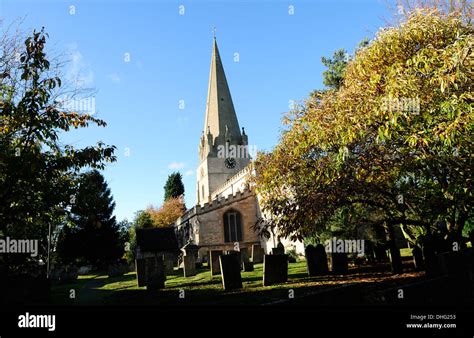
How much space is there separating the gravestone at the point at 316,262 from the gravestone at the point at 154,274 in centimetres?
511

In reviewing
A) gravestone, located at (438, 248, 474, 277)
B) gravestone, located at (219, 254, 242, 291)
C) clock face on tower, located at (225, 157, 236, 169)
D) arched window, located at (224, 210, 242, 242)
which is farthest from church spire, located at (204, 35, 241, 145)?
gravestone, located at (438, 248, 474, 277)

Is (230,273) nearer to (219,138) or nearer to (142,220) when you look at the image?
(142,220)

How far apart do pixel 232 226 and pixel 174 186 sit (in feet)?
110

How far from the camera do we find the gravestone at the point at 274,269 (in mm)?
9930

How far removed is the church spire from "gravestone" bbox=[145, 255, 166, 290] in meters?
47.0

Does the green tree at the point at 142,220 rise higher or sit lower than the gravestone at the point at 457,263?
higher

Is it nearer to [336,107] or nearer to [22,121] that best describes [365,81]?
[336,107]

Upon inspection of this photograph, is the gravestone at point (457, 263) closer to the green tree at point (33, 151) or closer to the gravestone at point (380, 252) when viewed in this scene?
the green tree at point (33, 151)

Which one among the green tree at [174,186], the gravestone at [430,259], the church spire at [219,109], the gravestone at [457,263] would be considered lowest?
the gravestone at [430,259]

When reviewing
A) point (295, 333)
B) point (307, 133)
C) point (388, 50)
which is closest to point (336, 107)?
point (307, 133)

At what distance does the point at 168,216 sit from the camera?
188 feet

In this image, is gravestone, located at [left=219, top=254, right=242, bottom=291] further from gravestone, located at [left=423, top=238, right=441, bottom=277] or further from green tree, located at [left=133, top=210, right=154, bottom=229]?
green tree, located at [left=133, top=210, right=154, bottom=229]

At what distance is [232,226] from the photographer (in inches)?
1363

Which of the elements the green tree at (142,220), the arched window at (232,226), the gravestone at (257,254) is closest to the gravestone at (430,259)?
the gravestone at (257,254)
